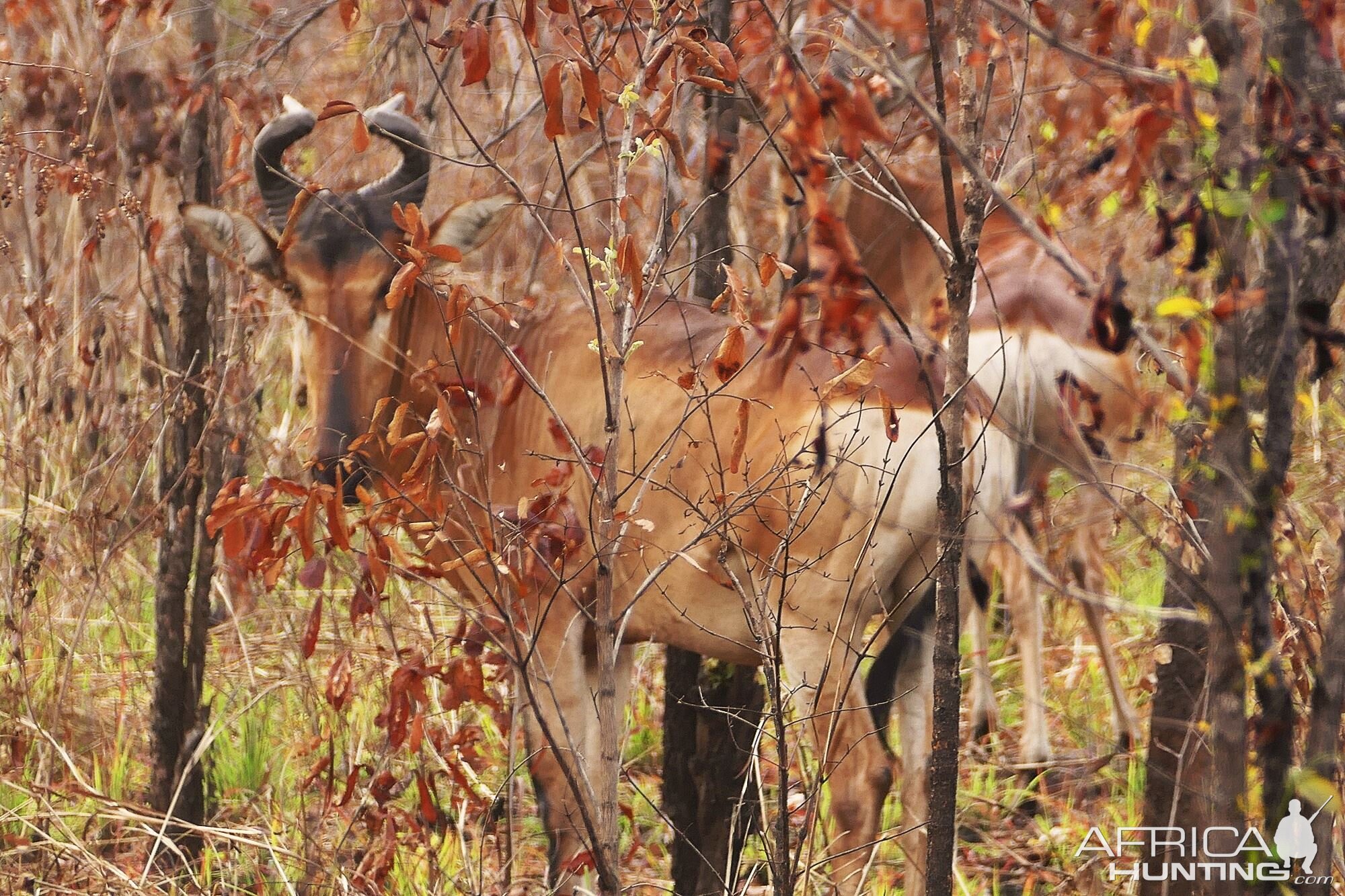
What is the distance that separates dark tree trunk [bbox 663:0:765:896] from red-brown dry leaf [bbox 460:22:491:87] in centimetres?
154

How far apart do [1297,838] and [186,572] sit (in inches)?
142

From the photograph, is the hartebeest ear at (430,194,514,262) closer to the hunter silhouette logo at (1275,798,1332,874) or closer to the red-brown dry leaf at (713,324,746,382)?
the red-brown dry leaf at (713,324,746,382)

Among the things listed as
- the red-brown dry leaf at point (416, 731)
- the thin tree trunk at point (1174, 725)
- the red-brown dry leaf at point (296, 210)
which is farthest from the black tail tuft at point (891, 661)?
the red-brown dry leaf at point (296, 210)

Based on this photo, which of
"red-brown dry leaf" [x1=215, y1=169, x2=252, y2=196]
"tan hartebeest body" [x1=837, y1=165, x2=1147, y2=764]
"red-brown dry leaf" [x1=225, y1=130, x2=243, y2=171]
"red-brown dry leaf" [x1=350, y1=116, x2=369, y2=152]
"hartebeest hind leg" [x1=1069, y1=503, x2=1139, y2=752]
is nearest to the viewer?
"red-brown dry leaf" [x1=350, y1=116, x2=369, y2=152]

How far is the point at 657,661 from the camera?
23.1 feet

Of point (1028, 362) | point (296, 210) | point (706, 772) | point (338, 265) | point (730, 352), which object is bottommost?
point (706, 772)

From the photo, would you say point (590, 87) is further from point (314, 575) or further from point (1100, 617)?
point (1100, 617)

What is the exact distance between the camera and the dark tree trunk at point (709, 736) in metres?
4.36

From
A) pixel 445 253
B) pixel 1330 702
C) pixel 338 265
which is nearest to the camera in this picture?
pixel 1330 702

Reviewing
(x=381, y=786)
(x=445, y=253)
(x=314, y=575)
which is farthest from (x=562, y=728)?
(x=445, y=253)

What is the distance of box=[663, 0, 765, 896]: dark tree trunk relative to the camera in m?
4.36

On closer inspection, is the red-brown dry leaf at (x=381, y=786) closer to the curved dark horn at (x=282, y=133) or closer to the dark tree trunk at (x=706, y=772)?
the dark tree trunk at (x=706, y=772)

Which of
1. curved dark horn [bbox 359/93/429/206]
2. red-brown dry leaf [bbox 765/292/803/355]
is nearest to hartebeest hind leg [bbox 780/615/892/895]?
curved dark horn [bbox 359/93/429/206]

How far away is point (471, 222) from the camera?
4.49 meters
